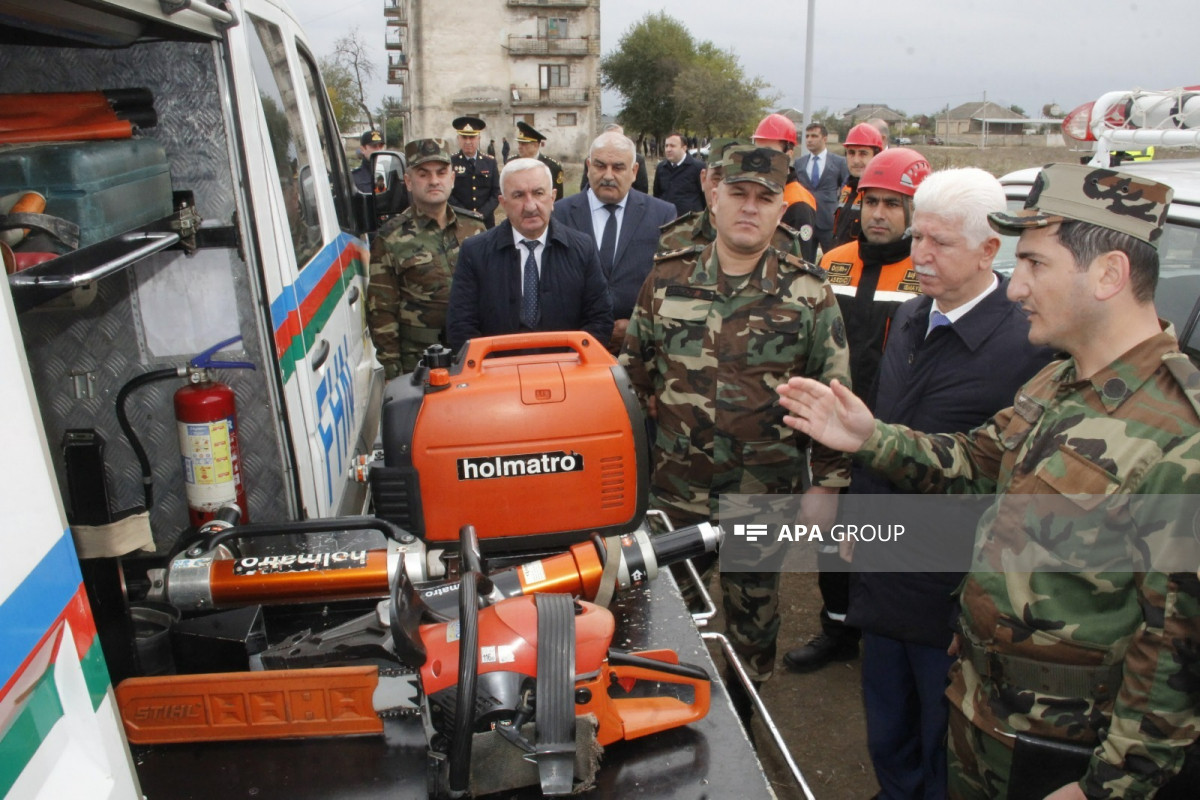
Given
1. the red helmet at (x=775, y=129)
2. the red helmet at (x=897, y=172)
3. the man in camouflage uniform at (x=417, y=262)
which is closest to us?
the red helmet at (x=897, y=172)

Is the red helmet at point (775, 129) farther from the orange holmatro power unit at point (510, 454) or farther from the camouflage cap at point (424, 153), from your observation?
the orange holmatro power unit at point (510, 454)

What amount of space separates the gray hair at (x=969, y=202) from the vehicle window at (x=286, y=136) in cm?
180

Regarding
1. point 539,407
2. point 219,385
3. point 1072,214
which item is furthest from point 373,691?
point 1072,214

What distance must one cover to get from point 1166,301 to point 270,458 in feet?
9.78

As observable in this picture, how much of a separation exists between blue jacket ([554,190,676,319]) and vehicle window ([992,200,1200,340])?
1.96 meters

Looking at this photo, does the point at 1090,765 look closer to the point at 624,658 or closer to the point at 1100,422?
the point at 1100,422

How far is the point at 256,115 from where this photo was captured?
7.30 ft

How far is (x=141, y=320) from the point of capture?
7.22 feet

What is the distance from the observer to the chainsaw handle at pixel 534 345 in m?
2.00

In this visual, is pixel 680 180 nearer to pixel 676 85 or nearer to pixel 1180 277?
pixel 1180 277

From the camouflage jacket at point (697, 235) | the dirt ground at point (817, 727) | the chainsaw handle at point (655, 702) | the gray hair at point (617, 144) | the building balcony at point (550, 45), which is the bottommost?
the dirt ground at point (817, 727)

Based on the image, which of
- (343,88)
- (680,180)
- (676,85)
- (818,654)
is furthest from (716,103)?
(818,654)

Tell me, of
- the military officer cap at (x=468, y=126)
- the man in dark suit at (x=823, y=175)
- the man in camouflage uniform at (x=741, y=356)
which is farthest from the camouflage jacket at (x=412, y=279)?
the man in dark suit at (x=823, y=175)

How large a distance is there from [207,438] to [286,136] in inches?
43.2
